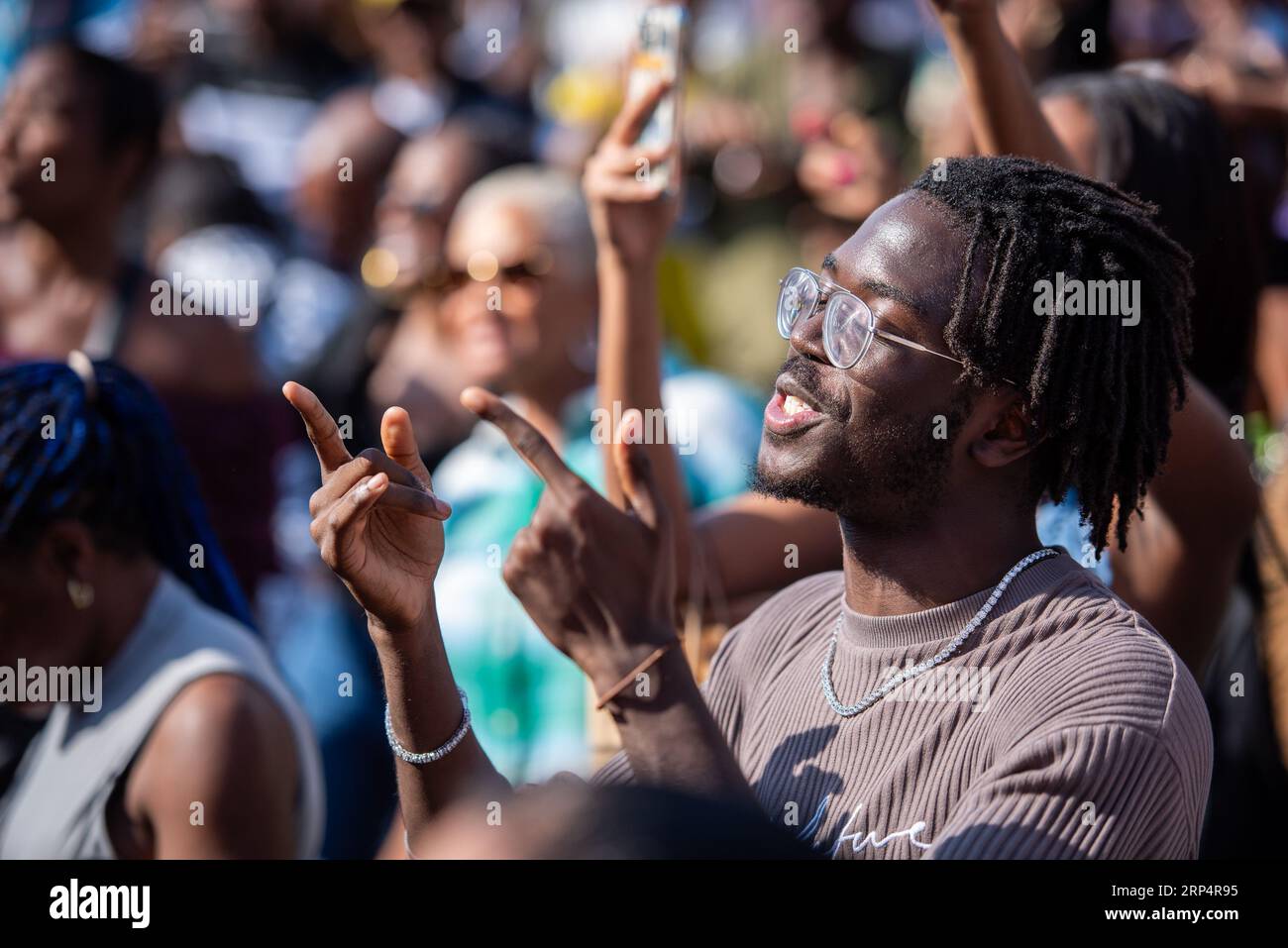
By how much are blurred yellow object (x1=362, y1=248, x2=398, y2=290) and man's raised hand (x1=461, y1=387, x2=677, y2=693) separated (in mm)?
2997

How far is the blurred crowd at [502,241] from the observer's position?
321 centimetres

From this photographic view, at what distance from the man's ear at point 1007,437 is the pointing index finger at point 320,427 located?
0.88m

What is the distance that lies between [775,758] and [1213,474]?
1031 millimetres

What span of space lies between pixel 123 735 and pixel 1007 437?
166 centimetres

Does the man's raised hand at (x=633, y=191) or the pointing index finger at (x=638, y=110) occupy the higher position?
the pointing index finger at (x=638, y=110)

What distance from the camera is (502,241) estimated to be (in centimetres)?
400

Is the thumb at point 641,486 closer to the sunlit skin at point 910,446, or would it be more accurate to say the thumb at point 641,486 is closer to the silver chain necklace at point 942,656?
the sunlit skin at point 910,446

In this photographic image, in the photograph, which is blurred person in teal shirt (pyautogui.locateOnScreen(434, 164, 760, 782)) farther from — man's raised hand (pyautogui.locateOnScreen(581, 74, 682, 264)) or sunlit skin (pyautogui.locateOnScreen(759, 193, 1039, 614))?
sunlit skin (pyautogui.locateOnScreen(759, 193, 1039, 614))

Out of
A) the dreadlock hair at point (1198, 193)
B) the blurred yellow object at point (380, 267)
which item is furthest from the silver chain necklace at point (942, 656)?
the blurred yellow object at point (380, 267)

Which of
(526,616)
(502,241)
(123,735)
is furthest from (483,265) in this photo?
(123,735)

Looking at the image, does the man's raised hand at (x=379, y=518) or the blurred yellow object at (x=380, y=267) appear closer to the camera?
the man's raised hand at (x=379, y=518)

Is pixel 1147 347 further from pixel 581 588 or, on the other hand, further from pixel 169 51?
pixel 169 51

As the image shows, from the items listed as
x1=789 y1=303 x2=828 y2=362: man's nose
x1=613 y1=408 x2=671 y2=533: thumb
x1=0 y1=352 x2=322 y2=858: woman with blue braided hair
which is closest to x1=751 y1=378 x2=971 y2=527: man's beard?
x1=789 y1=303 x2=828 y2=362: man's nose
